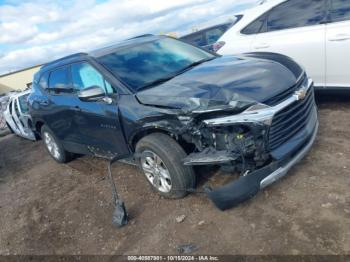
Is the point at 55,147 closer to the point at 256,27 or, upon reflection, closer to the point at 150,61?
the point at 150,61

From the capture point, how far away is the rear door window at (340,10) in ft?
16.7

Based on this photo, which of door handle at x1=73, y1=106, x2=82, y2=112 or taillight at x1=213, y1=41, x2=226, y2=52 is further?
taillight at x1=213, y1=41, x2=226, y2=52

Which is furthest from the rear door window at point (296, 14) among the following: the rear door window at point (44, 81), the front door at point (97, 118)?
the rear door window at point (44, 81)

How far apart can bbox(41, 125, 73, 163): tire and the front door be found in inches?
46.5

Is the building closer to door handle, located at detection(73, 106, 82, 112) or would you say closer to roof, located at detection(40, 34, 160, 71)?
roof, located at detection(40, 34, 160, 71)

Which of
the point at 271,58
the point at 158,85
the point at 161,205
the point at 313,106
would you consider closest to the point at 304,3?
the point at 271,58

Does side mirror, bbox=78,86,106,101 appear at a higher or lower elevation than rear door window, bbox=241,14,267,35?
higher

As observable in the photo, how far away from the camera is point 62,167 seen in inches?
267

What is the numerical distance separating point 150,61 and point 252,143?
1970 mm

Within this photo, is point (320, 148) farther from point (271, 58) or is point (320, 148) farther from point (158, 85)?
point (158, 85)

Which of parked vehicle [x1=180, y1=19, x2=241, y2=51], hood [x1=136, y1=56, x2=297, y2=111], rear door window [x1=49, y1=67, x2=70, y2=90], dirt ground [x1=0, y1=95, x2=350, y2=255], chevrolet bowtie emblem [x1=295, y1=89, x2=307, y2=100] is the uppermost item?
rear door window [x1=49, y1=67, x2=70, y2=90]

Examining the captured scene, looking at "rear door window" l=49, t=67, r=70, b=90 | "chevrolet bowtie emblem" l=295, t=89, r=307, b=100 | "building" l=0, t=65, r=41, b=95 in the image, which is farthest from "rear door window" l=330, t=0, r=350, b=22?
"building" l=0, t=65, r=41, b=95

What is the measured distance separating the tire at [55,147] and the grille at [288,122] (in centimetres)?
417

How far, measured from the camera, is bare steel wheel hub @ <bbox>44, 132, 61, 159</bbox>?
6.62 m
